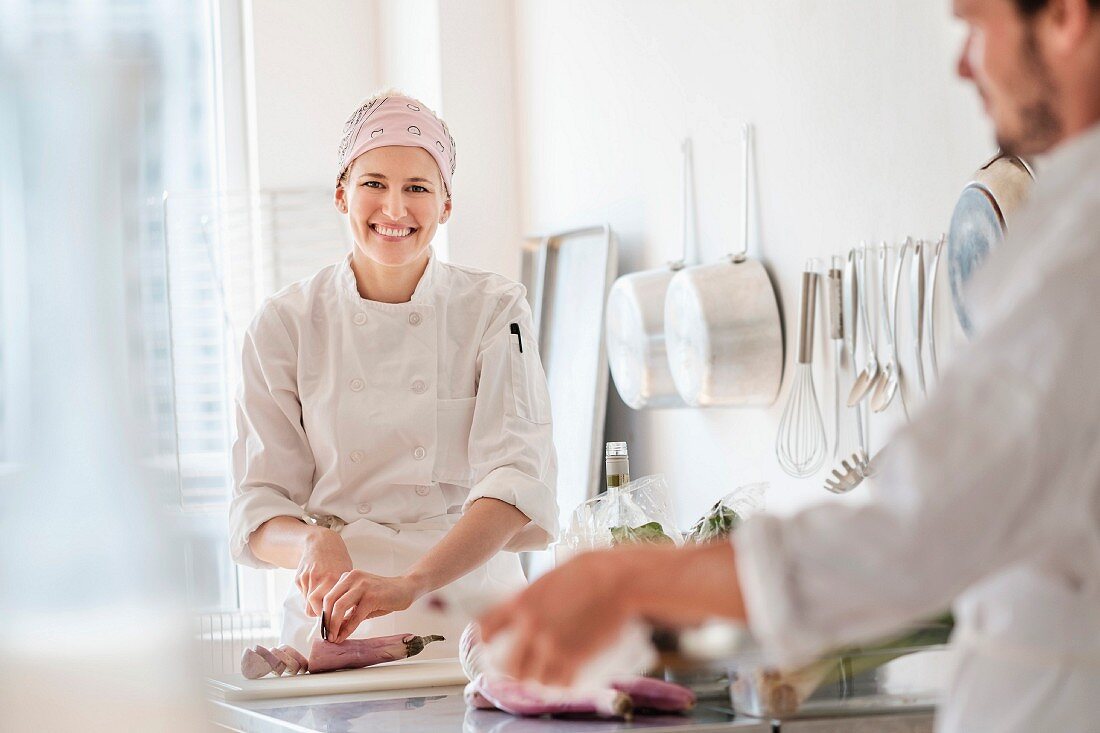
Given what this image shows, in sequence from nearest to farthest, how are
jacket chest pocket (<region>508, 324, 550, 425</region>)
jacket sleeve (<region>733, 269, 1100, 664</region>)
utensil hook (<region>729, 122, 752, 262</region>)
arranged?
jacket sleeve (<region>733, 269, 1100, 664</region>)
jacket chest pocket (<region>508, 324, 550, 425</region>)
utensil hook (<region>729, 122, 752, 262</region>)

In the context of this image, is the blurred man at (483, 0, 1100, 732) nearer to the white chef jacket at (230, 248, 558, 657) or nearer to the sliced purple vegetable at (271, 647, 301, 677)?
the sliced purple vegetable at (271, 647, 301, 677)

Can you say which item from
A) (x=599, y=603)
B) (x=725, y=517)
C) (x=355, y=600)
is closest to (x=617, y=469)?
(x=725, y=517)

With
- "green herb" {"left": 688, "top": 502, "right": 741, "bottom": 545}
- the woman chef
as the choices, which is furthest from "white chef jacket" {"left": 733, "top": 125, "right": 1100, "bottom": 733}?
the woman chef

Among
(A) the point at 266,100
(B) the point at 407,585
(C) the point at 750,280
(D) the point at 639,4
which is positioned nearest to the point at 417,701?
(B) the point at 407,585

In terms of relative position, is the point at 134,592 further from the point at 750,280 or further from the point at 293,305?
the point at 750,280

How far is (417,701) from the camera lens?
144 centimetres

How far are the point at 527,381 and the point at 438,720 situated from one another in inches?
26.7

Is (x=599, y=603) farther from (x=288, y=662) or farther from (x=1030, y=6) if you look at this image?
(x=288, y=662)

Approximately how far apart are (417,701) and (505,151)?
2.29 meters

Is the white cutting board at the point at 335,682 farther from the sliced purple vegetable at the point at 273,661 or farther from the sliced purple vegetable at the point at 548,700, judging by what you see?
the sliced purple vegetable at the point at 548,700

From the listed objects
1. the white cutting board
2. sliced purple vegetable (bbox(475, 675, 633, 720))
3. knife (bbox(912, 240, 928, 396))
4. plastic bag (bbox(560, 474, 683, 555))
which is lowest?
the white cutting board

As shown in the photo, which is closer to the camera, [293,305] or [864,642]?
[864,642]

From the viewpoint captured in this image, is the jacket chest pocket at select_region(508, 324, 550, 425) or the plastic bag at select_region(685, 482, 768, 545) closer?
the plastic bag at select_region(685, 482, 768, 545)

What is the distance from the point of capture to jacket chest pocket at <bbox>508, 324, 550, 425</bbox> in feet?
6.19
